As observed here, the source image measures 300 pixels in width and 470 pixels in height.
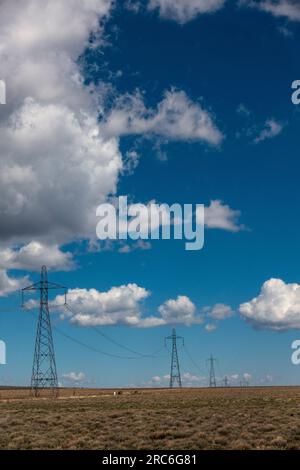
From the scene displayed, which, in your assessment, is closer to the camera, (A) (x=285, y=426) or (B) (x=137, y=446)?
(B) (x=137, y=446)

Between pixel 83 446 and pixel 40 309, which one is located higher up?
pixel 40 309

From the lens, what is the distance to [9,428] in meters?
35.2

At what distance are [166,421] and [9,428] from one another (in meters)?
9.37
